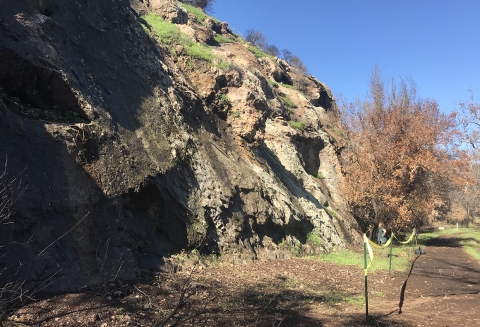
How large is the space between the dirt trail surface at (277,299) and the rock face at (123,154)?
0.61 m

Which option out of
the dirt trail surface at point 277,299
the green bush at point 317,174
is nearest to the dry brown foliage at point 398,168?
the green bush at point 317,174

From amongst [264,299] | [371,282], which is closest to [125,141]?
[264,299]

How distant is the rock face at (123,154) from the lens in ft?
20.4

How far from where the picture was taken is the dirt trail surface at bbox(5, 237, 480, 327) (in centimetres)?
484

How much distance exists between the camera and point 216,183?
11023 millimetres

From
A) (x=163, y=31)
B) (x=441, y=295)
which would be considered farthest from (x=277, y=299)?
(x=163, y=31)

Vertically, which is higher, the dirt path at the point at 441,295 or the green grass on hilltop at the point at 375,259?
the green grass on hilltop at the point at 375,259

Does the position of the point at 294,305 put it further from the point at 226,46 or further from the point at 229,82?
the point at 226,46

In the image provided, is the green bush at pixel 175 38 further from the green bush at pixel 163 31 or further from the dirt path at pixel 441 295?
the dirt path at pixel 441 295

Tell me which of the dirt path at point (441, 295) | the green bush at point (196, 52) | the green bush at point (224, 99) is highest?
the green bush at point (196, 52)

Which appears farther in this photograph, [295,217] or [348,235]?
[348,235]

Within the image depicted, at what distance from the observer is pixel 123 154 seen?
8.38 meters

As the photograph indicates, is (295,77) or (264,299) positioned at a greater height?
(295,77)

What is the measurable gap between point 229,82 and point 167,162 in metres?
6.48
